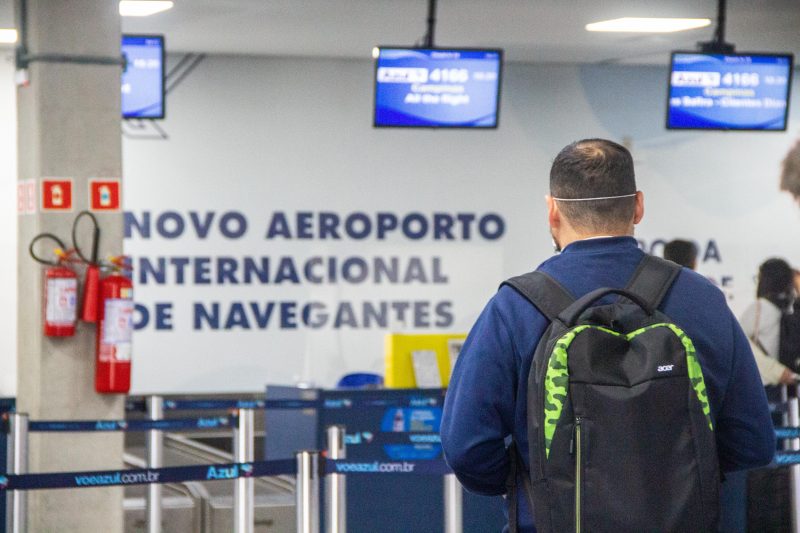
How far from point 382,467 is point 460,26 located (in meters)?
5.64

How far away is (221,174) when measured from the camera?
1068cm

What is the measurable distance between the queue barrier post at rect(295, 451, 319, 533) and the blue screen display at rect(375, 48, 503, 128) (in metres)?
4.73

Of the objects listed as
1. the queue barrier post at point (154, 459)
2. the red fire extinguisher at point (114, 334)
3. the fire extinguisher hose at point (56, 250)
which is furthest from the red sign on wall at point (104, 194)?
the queue barrier post at point (154, 459)

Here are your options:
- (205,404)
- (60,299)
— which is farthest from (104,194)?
(205,404)

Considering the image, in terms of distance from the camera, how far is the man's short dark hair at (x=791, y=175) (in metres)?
11.8

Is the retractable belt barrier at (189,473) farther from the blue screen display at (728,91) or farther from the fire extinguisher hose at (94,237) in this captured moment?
the blue screen display at (728,91)

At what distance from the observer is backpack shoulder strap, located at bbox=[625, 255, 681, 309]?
99.9 inches

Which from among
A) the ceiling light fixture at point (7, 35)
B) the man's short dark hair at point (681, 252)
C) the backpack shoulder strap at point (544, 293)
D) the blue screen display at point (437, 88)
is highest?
the ceiling light fixture at point (7, 35)

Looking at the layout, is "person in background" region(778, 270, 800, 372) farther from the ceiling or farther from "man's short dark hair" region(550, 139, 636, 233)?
"man's short dark hair" region(550, 139, 636, 233)

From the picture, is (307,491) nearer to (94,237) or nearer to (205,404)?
(94,237)

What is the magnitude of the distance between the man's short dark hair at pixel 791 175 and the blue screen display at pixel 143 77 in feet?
19.0

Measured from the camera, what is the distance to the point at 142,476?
4453 mm

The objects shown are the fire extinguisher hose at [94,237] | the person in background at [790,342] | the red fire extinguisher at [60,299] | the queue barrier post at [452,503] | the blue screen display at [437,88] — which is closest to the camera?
the queue barrier post at [452,503]

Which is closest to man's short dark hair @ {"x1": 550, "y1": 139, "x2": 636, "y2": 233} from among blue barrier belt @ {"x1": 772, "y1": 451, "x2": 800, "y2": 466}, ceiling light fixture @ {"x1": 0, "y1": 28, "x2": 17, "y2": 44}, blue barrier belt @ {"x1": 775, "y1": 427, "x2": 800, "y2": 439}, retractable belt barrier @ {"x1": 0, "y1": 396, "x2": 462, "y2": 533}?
retractable belt barrier @ {"x1": 0, "y1": 396, "x2": 462, "y2": 533}
